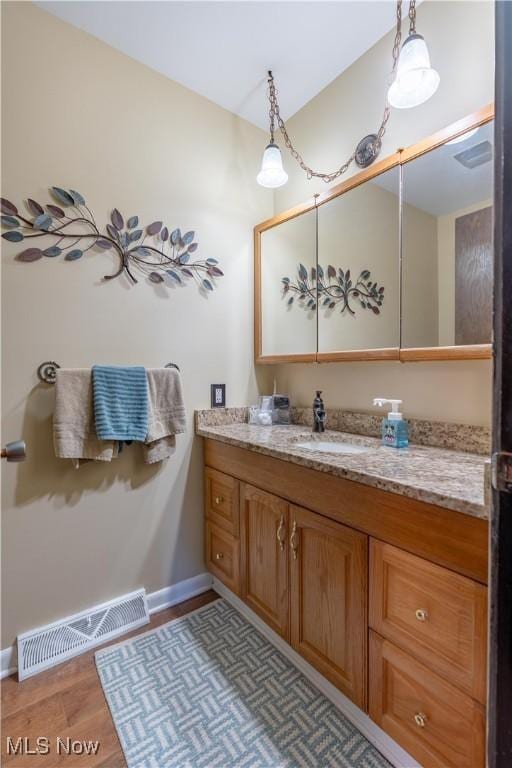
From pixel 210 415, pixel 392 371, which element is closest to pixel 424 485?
pixel 392 371

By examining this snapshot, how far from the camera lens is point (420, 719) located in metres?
0.92

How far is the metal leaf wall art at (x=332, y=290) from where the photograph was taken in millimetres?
1554

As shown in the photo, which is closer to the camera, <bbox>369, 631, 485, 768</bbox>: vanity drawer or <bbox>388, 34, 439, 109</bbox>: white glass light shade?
<bbox>369, 631, 485, 768</bbox>: vanity drawer

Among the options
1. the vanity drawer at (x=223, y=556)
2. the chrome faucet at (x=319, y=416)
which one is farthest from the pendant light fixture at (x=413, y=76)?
the vanity drawer at (x=223, y=556)

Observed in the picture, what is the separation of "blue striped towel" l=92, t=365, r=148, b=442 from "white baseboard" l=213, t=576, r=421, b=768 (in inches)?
39.4

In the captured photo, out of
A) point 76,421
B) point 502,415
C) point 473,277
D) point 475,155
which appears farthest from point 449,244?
point 76,421

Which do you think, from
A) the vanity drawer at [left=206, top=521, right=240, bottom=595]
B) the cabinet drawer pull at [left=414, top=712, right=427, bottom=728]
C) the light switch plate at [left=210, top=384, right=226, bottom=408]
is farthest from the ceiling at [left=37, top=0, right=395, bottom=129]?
the cabinet drawer pull at [left=414, top=712, right=427, bottom=728]

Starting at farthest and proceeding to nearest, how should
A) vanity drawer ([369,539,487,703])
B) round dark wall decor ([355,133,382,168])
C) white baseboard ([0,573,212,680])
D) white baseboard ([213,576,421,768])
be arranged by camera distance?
white baseboard ([0,573,212,680]) → round dark wall decor ([355,133,382,168]) → white baseboard ([213,576,421,768]) → vanity drawer ([369,539,487,703])

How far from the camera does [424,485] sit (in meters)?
0.90

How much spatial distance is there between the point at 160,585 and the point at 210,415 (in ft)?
2.95

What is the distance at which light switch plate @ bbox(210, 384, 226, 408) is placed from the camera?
1.89 m

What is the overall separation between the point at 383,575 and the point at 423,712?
342 millimetres

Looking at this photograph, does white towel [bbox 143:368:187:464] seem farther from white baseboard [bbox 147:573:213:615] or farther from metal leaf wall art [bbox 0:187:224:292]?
white baseboard [bbox 147:573:213:615]

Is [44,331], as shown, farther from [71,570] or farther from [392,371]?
[392,371]
